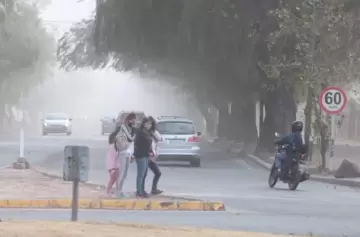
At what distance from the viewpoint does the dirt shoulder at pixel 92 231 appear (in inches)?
413

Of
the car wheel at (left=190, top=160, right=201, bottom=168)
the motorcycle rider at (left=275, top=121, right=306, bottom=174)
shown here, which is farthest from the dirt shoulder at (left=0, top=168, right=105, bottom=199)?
the car wheel at (left=190, top=160, right=201, bottom=168)

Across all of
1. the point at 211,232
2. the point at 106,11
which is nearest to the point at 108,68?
the point at 106,11

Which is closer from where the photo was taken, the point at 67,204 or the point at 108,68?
the point at 67,204

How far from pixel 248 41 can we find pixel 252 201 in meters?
16.1

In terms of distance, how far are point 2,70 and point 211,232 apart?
55235 millimetres

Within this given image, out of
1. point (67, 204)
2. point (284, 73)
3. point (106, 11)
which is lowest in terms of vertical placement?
point (67, 204)

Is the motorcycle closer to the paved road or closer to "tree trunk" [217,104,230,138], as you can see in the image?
the paved road

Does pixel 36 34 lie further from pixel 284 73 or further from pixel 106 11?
pixel 284 73

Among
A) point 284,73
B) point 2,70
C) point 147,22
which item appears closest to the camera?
point 284,73

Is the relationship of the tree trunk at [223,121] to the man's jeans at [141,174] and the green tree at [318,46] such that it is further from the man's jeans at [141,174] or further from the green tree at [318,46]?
the man's jeans at [141,174]

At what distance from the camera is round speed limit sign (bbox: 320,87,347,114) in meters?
28.1

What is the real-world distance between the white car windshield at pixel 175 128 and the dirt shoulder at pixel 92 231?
20.8 m

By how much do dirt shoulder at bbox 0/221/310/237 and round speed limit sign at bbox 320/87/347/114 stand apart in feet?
54.9

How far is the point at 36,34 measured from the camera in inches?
2936
